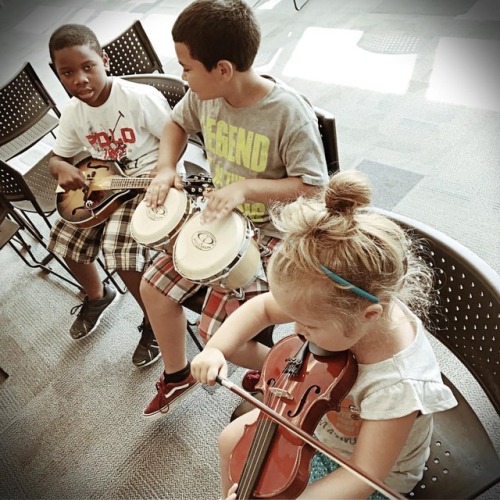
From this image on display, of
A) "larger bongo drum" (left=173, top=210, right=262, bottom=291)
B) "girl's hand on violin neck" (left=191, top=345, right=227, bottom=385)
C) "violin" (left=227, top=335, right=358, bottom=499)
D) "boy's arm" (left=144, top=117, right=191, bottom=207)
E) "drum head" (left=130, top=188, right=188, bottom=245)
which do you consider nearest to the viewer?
"violin" (left=227, top=335, right=358, bottom=499)

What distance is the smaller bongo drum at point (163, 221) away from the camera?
1273 mm

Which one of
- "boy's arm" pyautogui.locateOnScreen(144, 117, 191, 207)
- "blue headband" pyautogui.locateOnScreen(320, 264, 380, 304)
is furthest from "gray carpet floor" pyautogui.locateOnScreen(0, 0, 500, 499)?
"blue headband" pyautogui.locateOnScreen(320, 264, 380, 304)

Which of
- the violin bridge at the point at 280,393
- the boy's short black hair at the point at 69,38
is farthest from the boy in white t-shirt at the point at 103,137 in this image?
the violin bridge at the point at 280,393

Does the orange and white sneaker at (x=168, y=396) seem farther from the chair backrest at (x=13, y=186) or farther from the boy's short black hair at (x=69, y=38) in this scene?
the boy's short black hair at (x=69, y=38)

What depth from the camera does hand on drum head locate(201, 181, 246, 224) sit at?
3.88ft

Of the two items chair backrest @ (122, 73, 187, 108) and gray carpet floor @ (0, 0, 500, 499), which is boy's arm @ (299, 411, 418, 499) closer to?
gray carpet floor @ (0, 0, 500, 499)

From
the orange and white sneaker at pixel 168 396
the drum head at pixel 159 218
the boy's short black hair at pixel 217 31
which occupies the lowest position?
the orange and white sneaker at pixel 168 396

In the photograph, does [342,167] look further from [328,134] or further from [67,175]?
[67,175]

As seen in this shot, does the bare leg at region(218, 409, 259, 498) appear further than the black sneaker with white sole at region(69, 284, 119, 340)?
No

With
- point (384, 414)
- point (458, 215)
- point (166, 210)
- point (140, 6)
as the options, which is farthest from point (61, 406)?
point (140, 6)

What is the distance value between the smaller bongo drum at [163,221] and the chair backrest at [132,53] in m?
0.94

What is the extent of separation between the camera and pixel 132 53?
79.0 inches

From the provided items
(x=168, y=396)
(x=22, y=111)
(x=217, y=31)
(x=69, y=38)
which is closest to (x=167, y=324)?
(x=168, y=396)

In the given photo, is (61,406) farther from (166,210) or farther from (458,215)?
(458,215)
